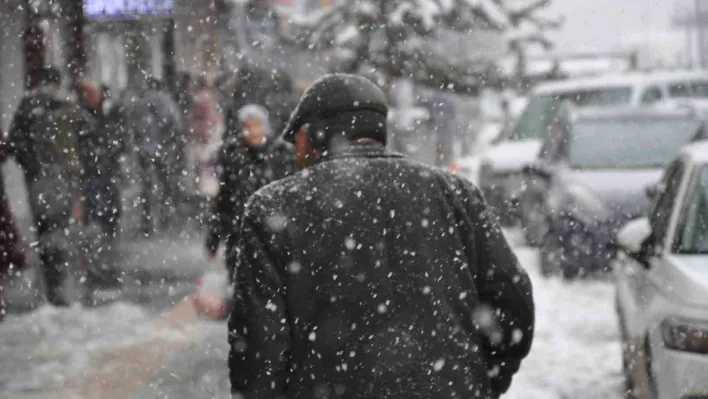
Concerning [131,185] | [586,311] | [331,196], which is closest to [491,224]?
[331,196]

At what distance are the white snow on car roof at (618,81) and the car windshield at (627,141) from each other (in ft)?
15.5

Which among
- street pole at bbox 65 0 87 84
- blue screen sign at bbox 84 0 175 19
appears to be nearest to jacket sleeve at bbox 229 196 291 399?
street pole at bbox 65 0 87 84

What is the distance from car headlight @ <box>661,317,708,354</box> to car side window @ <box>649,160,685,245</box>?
93cm

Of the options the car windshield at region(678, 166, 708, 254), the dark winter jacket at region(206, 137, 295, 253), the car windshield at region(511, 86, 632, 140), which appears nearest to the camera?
the car windshield at region(678, 166, 708, 254)

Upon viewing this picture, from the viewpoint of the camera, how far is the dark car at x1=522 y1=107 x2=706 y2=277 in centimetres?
1116

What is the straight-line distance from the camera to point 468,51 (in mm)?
12250

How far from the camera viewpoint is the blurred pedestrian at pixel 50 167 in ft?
31.6

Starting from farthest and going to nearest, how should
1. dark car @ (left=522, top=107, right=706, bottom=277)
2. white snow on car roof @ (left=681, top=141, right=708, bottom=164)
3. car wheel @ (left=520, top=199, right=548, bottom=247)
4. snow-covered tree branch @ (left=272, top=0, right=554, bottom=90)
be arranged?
car wheel @ (left=520, top=199, right=548, bottom=247), dark car @ (left=522, top=107, right=706, bottom=277), snow-covered tree branch @ (left=272, top=0, right=554, bottom=90), white snow on car roof @ (left=681, top=141, right=708, bottom=164)

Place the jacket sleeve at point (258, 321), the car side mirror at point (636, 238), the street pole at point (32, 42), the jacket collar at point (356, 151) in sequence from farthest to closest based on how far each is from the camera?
the street pole at point (32, 42), the car side mirror at point (636, 238), the jacket collar at point (356, 151), the jacket sleeve at point (258, 321)

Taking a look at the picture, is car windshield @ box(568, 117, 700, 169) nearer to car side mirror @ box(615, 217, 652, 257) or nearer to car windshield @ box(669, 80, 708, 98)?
car side mirror @ box(615, 217, 652, 257)

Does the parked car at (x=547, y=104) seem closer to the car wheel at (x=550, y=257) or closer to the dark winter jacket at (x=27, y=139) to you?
the car wheel at (x=550, y=257)

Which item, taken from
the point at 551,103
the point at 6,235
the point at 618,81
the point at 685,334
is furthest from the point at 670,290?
the point at 618,81

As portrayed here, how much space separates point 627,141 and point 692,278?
7.29 meters

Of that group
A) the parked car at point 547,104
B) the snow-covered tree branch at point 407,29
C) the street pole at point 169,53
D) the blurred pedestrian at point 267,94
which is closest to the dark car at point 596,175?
the snow-covered tree branch at point 407,29
